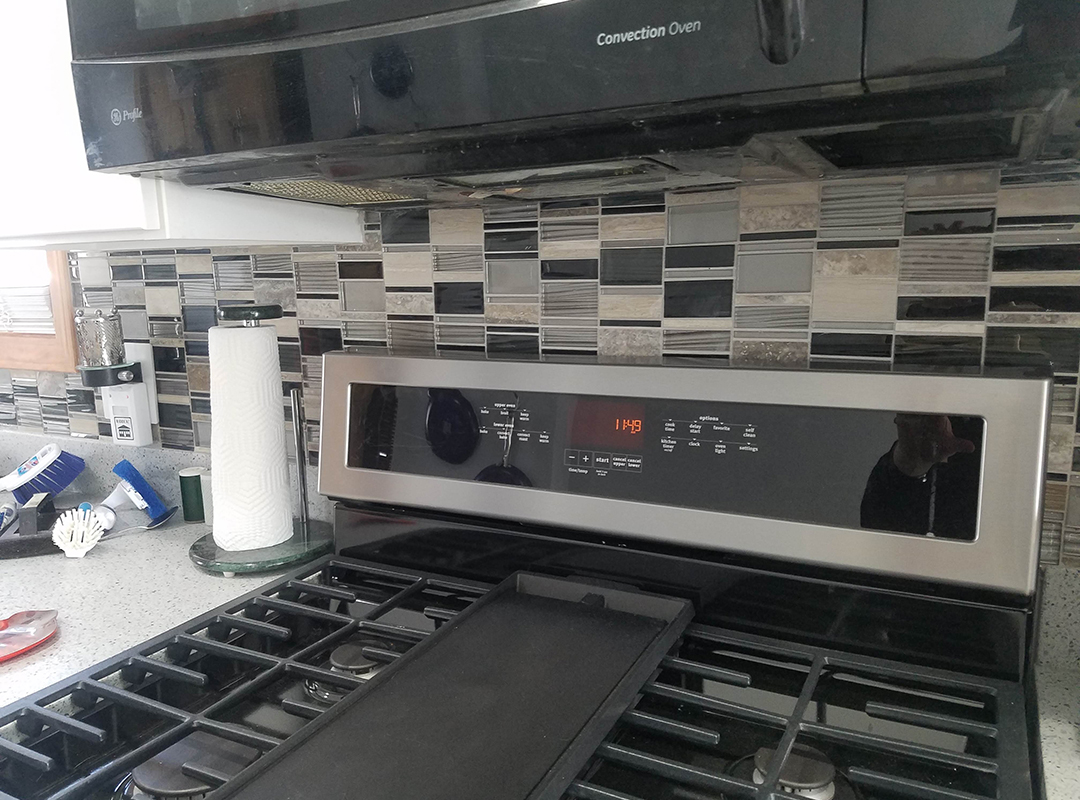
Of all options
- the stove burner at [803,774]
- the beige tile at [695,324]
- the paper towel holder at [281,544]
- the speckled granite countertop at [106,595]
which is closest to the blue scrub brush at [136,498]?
the speckled granite countertop at [106,595]

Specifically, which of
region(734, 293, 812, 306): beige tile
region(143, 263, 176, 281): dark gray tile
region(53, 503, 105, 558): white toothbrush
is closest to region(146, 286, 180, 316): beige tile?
region(143, 263, 176, 281): dark gray tile

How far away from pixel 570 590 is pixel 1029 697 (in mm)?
437

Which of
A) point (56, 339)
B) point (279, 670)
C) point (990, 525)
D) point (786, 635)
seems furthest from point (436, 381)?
point (56, 339)

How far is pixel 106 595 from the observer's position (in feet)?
3.14

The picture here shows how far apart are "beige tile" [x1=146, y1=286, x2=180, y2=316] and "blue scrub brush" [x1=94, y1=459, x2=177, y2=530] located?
0.26 m

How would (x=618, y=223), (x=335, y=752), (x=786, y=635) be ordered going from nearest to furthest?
(x=335, y=752)
(x=786, y=635)
(x=618, y=223)

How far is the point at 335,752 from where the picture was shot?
1.86 ft

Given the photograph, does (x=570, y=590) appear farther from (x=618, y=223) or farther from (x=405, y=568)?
(x=618, y=223)

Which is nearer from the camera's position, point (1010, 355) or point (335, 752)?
point (335, 752)

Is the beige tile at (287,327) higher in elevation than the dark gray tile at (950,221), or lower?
lower

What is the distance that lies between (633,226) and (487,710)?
56cm

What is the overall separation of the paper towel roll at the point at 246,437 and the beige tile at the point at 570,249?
0.38 meters

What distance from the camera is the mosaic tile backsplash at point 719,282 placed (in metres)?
0.75

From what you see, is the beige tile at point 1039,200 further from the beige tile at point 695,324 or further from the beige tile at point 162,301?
the beige tile at point 162,301
